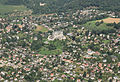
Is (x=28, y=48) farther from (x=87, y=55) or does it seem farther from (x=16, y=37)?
(x=87, y=55)

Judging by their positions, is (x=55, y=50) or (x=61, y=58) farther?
(x=55, y=50)

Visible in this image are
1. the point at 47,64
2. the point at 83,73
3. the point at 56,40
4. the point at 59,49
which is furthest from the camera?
the point at 56,40

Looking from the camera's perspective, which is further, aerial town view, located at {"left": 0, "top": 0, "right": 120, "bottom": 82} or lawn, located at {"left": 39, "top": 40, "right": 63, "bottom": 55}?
lawn, located at {"left": 39, "top": 40, "right": 63, "bottom": 55}

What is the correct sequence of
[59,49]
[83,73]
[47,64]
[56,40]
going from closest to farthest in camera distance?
[83,73]
[47,64]
[59,49]
[56,40]

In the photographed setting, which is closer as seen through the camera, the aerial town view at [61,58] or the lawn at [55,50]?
the aerial town view at [61,58]

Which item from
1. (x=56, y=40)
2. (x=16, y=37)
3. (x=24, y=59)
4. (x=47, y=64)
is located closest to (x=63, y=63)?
(x=47, y=64)

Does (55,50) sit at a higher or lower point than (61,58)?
higher

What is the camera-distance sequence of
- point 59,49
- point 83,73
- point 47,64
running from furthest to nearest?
point 59,49, point 47,64, point 83,73

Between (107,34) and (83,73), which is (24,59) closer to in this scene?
(83,73)

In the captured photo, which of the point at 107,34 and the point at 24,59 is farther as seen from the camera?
the point at 107,34

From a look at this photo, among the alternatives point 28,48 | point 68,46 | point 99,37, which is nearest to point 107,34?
point 99,37
